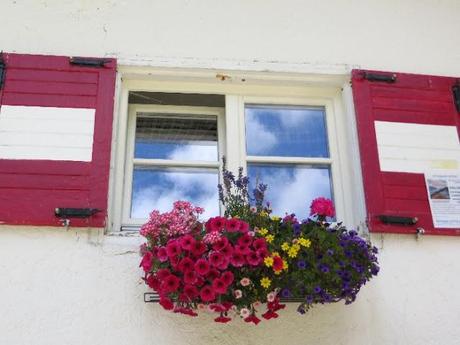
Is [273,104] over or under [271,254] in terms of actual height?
over

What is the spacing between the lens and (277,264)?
2.34m

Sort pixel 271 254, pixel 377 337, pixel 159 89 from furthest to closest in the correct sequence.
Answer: pixel 159 89
pixel 377 337
pixel 271 254

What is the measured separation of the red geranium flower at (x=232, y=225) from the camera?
238 centimetres

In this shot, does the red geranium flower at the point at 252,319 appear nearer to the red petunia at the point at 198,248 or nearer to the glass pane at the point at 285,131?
the red petunia at the point at 198,248

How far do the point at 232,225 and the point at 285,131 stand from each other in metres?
1.02

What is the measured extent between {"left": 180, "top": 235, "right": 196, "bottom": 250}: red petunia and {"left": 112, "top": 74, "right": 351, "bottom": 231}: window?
67 cm

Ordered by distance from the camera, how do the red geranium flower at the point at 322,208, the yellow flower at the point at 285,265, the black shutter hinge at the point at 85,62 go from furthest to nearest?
the black shutter hinge at the point at 85,62 → the red geranium flower at the point at 322,208 → the yellow flower at the point at 285,265

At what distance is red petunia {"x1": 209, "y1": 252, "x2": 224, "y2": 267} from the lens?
2.28 m

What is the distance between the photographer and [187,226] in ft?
8.06

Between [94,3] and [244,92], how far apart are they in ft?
3.20

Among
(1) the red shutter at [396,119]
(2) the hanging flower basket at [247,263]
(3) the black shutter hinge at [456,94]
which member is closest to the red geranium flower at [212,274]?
(2) the hanging flower basket at [247,263]

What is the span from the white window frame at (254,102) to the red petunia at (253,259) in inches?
30.9

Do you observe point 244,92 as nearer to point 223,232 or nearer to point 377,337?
point 223,232

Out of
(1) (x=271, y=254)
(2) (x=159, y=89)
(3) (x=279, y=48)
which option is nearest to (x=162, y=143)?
(2) (x=159, y=89)
